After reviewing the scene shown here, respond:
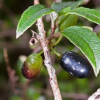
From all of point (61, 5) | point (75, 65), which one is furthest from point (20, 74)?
point (75, 65)

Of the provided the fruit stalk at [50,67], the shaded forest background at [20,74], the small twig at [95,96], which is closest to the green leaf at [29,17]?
the fruit stalk at [50,67]

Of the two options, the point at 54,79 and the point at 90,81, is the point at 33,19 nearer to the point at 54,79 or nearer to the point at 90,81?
the point at 54,79

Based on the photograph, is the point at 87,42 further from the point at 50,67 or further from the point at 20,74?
the point at 20,74

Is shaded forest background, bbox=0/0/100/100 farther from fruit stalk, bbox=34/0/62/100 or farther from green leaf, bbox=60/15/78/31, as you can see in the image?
fruit stalk, bbox=34/0/62/100

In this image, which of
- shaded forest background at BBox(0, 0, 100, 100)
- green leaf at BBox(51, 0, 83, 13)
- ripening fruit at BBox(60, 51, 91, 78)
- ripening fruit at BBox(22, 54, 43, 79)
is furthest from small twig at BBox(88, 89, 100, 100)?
shaded forest background at BBox(0, 0, 100, 100)

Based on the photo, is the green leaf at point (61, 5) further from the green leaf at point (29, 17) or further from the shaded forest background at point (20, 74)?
the shaded forest background at point (20, 74)

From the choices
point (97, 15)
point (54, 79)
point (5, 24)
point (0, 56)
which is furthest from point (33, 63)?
point (5, 24)
